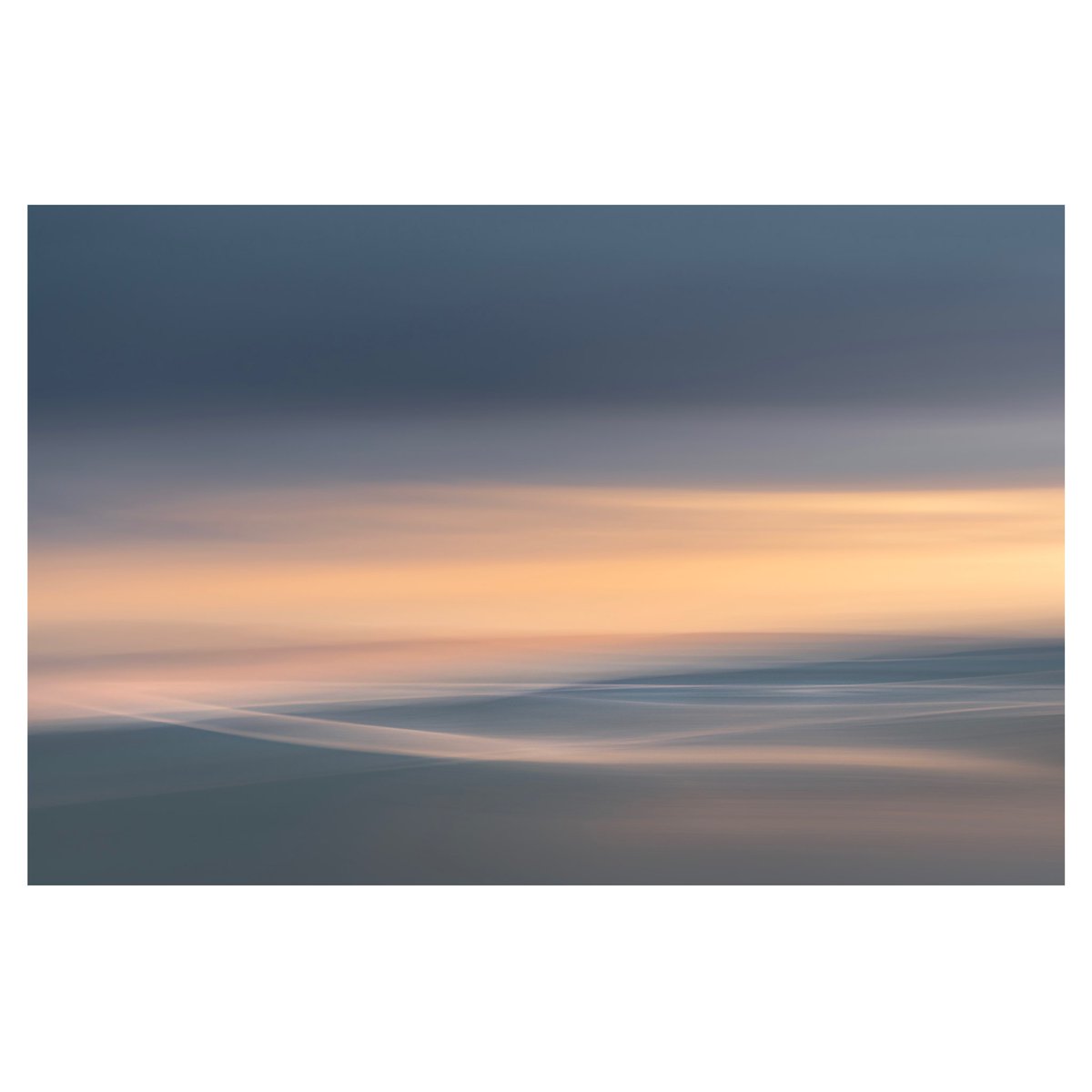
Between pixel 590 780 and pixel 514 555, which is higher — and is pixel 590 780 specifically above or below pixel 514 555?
below

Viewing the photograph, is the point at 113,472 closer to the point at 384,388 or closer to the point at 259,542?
the point at 259,542

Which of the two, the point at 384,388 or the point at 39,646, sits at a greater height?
the point at 384,388

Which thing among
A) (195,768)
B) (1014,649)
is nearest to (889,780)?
(1014,649)

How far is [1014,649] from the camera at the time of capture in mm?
3018

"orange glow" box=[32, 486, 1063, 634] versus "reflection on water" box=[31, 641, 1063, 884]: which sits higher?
"orange glow" box=[32, 486, 1063, 634]

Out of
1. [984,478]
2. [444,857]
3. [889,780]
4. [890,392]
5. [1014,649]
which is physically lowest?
[444,857]

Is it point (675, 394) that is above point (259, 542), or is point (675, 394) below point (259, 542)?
above

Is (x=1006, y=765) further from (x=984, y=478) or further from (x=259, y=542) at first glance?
(x=259, y=542)

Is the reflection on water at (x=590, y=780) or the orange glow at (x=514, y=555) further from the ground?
the orange glow at (x=514, y=555)

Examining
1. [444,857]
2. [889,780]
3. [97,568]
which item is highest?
[97,568]

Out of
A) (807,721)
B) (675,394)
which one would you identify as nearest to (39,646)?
(675,394)

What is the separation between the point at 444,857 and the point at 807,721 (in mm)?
1406

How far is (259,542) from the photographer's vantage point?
3.01 m

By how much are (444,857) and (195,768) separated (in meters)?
0.96
